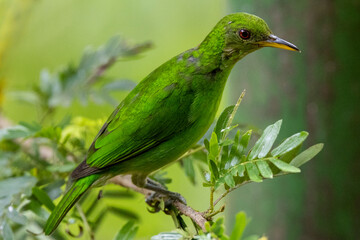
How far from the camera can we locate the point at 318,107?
191 centimetres

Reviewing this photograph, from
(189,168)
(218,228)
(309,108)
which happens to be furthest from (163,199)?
(309,108)

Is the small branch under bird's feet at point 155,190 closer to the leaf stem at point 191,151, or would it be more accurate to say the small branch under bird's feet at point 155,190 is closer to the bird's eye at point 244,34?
the leaf stem at point 191,151

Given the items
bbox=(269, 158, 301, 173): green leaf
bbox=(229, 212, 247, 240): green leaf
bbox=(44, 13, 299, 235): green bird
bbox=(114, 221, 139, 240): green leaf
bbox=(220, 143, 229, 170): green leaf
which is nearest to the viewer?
bbox=(229, 212, 247, 240): green leaf

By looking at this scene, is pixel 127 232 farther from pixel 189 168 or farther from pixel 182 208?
pixel 189 168

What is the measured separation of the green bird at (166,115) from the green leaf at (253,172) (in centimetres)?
44

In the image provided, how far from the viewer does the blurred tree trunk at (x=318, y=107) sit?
1.89m

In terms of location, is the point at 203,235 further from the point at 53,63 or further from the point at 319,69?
the point at 53,63

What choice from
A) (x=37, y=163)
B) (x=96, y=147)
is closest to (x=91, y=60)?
(x=37, y=163)

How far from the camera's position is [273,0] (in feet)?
6.43

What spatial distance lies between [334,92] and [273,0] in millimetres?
436

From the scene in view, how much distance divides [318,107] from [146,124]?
0.73 meters

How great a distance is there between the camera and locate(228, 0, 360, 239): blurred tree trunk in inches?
74.3

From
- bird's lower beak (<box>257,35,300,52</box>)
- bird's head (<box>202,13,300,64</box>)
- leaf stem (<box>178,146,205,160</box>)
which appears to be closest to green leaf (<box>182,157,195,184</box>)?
leaf stem (<box>178,146,205,160</box>)

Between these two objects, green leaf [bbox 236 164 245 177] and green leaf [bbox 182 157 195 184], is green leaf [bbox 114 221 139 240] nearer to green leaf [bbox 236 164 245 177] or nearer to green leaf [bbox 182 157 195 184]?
green leaf [bbox 182 157 195 184]
